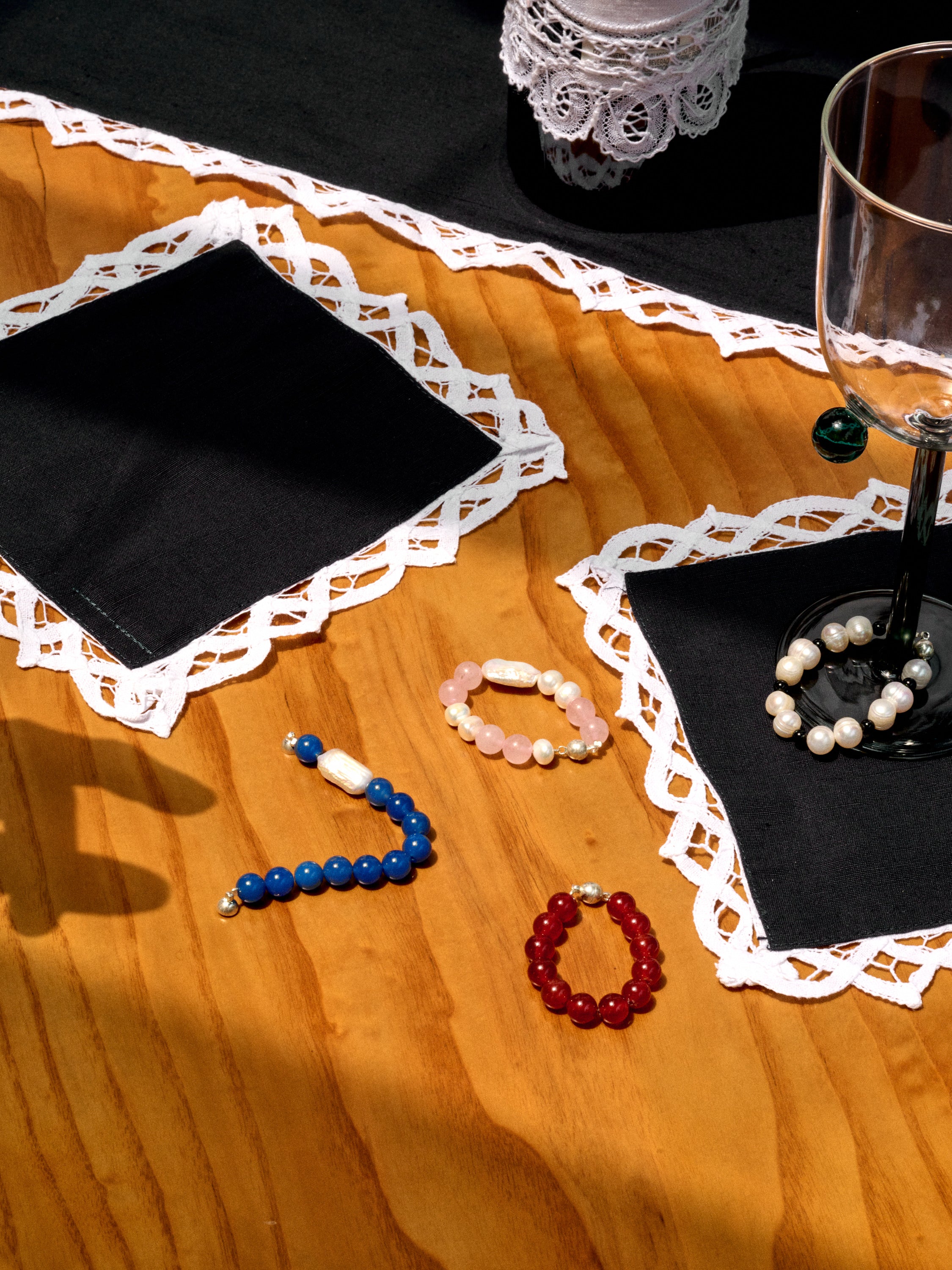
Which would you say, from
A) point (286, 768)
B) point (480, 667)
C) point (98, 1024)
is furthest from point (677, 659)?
point (98, 1024)

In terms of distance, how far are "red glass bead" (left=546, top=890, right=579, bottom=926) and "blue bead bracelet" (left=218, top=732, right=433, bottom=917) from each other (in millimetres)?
70

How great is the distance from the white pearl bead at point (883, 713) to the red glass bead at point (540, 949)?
0.21 metres

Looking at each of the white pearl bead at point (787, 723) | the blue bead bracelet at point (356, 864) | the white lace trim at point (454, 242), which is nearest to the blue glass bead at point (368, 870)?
the blue bead bracelet at point (356, 864)

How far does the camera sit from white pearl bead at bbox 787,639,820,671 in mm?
671

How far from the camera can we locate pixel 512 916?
0.61m

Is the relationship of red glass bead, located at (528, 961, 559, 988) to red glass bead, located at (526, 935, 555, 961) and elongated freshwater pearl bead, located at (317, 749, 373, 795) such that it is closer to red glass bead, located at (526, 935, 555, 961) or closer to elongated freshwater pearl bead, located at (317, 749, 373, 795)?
red glass bead, located at (526, 935, 555, 961)

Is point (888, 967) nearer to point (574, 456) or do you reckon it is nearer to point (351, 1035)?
point (351, 1035)

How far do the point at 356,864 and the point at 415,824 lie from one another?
0.04 meters

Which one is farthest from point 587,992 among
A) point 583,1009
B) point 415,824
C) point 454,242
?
point 454,242

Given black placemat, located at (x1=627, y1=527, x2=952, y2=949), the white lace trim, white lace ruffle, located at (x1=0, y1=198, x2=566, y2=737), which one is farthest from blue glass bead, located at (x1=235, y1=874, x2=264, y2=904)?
the white lace trim

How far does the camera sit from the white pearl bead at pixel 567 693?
0.68 meters

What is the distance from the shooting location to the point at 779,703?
660mm

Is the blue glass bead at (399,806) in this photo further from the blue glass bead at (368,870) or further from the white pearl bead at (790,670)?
the white pearl bead at (790,670)

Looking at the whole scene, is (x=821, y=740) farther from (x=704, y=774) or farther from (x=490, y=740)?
(x=490, y=740)
